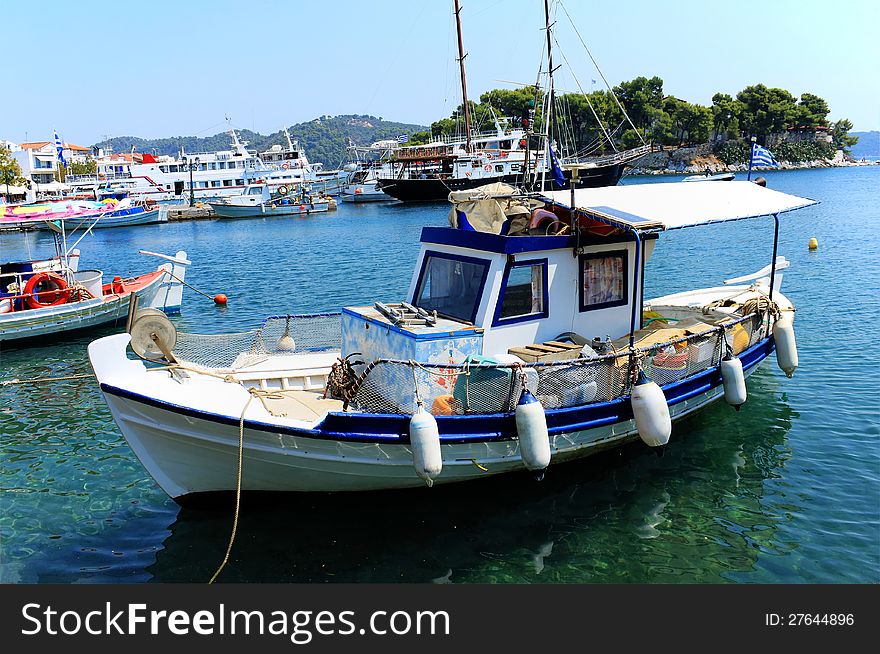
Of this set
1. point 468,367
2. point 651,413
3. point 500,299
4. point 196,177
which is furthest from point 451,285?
point 196,177

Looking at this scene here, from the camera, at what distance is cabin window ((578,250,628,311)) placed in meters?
10.5

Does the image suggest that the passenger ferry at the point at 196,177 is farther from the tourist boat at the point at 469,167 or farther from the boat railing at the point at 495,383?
the boat railing at the point at 495,383

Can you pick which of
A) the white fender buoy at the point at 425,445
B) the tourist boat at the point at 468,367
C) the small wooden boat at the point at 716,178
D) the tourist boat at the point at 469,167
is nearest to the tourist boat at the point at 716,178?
the small wooden boat at the point at 716,178

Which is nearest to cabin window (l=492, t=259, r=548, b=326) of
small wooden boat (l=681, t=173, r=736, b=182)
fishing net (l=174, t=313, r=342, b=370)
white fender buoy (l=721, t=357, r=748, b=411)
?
white fender buoy (l=721, t=357, r=748, b=411)

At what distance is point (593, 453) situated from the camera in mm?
9992

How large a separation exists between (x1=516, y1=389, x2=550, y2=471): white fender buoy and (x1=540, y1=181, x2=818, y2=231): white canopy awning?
2981 millimetres

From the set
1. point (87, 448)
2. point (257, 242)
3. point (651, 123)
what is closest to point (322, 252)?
point (257, 242)

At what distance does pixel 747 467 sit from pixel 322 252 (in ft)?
114

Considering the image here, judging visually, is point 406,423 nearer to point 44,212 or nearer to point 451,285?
point 451,285

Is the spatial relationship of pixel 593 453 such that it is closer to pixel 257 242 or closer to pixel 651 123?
pixel 257 242

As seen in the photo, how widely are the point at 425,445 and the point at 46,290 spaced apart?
670 inches

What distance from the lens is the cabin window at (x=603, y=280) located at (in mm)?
10453

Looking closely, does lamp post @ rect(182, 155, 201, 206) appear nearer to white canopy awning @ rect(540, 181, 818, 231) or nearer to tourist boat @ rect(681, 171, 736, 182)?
tourist boat @ rect(681, 171, 736, 182)

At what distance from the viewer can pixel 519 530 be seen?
877cm
